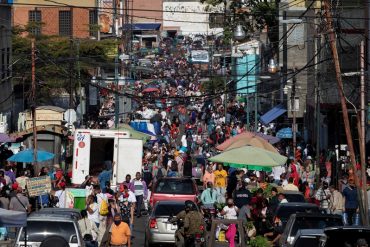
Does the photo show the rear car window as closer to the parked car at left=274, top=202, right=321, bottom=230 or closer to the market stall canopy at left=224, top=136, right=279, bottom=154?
the parked car at left=274, top=202, right=321, bottom=230

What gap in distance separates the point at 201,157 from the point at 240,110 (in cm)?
2743

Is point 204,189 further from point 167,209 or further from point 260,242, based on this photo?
point 260,242

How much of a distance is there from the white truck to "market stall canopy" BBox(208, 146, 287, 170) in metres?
7.91

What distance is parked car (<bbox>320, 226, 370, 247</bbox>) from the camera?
656 inches

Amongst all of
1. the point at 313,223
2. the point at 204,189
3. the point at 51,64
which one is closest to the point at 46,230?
the point at 313,223

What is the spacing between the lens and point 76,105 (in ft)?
223

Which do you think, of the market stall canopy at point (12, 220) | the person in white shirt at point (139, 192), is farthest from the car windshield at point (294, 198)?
the market stall canopy at point (12, 220)

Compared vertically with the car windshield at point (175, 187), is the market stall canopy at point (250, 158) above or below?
above

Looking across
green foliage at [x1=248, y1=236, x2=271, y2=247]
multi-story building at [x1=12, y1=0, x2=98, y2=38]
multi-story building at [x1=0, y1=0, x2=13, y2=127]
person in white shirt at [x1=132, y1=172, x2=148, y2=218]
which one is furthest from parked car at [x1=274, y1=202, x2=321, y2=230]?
multi-story building at [x1=12, y1=0, x2=98, y2=38]

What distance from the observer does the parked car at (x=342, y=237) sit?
54.6 ft

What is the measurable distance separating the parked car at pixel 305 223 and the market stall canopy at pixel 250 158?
8.20m

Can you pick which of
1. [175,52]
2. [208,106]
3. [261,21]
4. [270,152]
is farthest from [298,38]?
[175,52]

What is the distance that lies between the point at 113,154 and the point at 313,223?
59.0 feet

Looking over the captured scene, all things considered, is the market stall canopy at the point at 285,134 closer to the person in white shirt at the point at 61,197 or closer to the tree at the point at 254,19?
the tree at the point at 254,19
